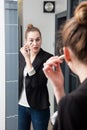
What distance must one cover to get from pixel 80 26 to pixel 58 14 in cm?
82

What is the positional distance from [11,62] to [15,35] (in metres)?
0.17

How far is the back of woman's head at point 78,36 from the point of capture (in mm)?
578

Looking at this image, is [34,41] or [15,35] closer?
[34,41]

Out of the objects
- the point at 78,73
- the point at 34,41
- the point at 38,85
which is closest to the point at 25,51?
the point at 34,41

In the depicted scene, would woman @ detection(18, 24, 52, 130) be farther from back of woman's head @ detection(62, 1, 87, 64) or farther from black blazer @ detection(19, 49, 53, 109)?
back of woman's head @ detection(62, 1, 87, 64)

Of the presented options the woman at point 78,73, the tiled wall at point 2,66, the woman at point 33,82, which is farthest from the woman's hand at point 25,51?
the woman at point 78,73

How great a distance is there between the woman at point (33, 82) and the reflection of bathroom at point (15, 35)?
1.7 inches

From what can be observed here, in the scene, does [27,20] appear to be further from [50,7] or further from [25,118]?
[25,118]

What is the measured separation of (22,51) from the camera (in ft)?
4.63

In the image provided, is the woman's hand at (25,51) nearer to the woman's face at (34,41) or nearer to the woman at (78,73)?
the woman's face at (34,41)

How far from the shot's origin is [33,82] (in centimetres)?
134

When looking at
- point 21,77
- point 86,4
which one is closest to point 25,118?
point 21,77

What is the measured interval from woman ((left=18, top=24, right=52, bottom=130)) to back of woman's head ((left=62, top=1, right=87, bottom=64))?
2.33 feet

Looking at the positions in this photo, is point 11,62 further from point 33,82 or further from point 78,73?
point 78,73
